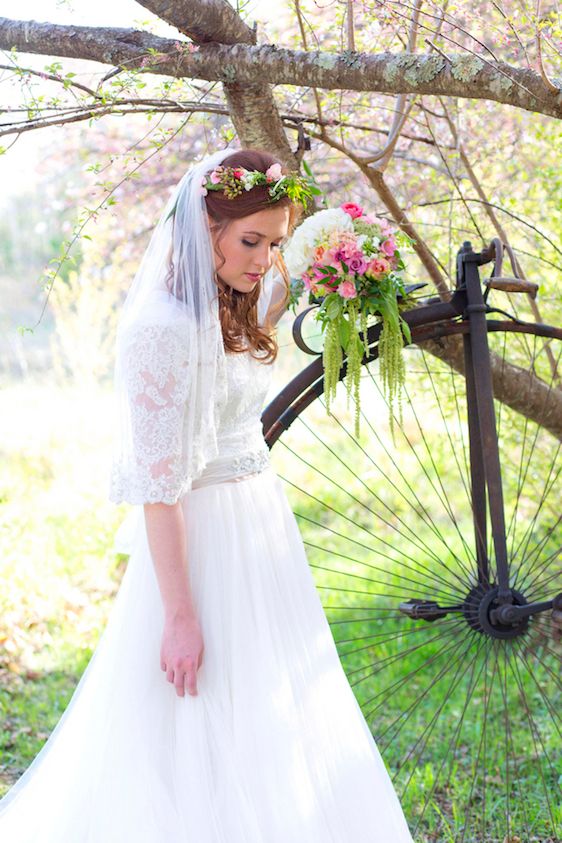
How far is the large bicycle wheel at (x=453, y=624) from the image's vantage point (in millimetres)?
2660

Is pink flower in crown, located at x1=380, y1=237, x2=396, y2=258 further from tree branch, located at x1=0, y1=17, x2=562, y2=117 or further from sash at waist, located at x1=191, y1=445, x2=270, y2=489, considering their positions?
sash at waist, located at x1=191, y1=445, x2=270, y2=489

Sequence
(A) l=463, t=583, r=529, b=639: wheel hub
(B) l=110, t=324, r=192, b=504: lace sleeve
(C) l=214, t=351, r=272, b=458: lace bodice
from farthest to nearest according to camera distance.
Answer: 1. (A) l=463, t=583, r=529, b=639: wheel hub
2. (C) l=214, t=351, r=272, b=458: lace bodice
3. (B) l=110, t=324, r=192, b=504: lace sleeve

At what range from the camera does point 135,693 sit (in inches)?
86.2

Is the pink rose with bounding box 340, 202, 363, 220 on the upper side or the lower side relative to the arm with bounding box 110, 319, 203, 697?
upper

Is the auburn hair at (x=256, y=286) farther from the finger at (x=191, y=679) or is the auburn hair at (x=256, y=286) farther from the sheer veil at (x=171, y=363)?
the finger at (x=191, y=679)

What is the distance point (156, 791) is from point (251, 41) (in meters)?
1.85

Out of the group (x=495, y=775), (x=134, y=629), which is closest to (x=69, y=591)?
(x=495, y=775)

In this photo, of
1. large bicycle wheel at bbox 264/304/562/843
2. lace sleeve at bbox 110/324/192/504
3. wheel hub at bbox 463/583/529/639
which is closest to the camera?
lace sleeve at bbox 110/324/192/504

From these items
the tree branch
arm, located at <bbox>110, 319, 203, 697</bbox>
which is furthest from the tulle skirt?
the tree branch

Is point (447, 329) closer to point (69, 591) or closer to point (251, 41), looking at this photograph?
point (251, 41)

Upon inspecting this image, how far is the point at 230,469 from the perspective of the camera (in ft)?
7.53

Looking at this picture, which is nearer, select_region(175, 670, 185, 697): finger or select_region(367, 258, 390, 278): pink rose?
select_region(175, 670, 185, 697): finger

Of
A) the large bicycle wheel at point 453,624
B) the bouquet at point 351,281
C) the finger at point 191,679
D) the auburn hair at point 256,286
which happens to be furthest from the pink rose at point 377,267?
the finger at point 191,679

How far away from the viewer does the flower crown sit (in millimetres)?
2135
